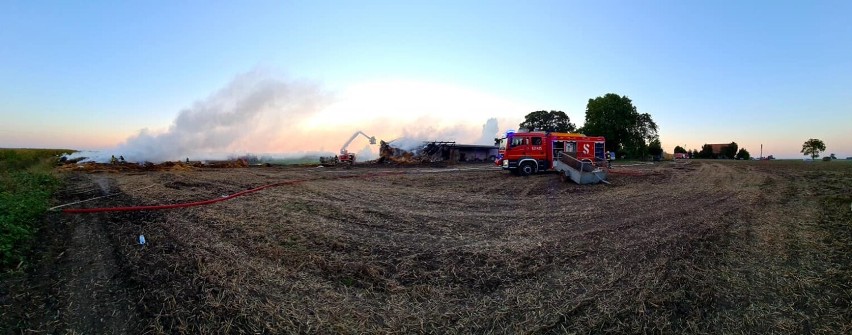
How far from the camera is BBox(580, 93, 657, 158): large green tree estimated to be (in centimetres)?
6312

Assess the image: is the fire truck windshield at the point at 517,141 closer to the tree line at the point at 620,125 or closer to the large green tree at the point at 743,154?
the tree line at the point at 620,125

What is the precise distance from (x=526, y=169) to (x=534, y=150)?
1.36 meters

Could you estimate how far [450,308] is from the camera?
145 inches

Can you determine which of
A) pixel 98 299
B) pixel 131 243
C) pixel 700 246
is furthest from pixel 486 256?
pixel 131 243

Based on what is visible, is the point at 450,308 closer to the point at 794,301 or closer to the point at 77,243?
the point at 794,301

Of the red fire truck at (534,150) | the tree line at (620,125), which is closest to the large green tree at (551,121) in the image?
the tree line at (620,125)

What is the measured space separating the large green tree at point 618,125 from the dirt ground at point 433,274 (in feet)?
197

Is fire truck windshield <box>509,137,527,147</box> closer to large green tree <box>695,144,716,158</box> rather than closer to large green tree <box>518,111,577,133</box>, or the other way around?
large green tree <box>518,111,577,133</box>

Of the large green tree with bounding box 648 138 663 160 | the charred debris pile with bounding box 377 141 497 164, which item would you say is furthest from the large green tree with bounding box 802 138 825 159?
the charred debris pile with bounding box 377 141 497 164

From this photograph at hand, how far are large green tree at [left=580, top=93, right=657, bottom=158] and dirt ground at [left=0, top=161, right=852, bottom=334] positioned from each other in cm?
5996

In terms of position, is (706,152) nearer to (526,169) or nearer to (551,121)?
(551,121)

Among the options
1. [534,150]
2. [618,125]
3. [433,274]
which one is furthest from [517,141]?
[618,125]

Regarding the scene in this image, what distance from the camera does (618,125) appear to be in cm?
6253

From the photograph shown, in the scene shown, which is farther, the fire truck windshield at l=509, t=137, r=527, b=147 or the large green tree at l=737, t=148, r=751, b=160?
the large green tree at l=737, t=148, r=751, b=160
